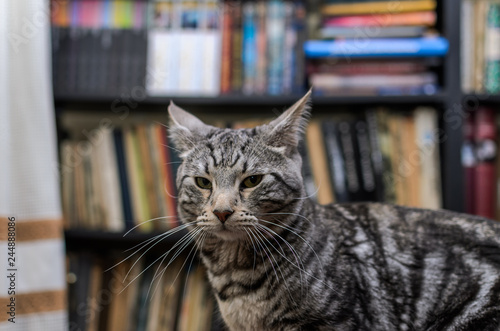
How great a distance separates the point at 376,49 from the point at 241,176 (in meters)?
0.77

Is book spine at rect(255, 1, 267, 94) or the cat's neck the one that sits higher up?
book spine at rect(255, 1, 267, 94)

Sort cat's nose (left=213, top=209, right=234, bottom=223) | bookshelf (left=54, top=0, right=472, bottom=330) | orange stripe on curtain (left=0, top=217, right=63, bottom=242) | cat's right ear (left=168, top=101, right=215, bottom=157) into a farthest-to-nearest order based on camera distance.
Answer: bookshelf (left=54, top=0, right=472, bottom=330) < orange stripe on curtain (left=0, top=217, right=63, bottom=242) < cat's right ear (left=168, top=101, right=215, bottom=157) < cat's nose (left=213, top=209, right=234, bottom=223)

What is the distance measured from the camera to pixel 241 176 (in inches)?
33.9

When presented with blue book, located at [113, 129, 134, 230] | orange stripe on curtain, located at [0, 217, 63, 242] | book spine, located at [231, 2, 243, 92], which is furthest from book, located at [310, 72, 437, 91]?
orange stripe on curtain, located at [0, 217, 63, 242]

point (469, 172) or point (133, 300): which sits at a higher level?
point (469, 172)

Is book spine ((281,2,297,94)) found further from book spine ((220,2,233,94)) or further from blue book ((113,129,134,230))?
blue book ((113,129,134,230))

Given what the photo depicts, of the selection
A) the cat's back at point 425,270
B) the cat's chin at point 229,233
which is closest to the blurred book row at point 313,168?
the cat's back at point 425,270

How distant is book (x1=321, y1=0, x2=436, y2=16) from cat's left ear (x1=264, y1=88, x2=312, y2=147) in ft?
2.21

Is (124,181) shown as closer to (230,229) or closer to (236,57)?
(236,57)

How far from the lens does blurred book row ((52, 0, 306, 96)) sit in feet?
4.65

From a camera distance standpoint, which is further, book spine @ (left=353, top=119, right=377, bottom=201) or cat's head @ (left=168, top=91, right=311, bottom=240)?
book spine @ (left=353, top=119, right=377, bottom=201)

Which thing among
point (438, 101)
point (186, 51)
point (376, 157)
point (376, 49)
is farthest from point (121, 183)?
point (438, 101)

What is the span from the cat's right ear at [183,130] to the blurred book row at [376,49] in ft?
1.88

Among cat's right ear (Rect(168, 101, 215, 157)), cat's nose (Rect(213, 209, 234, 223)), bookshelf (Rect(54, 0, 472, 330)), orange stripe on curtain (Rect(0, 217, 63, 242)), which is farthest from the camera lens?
bookshelf (Rect(54, 0, 472, 330))
